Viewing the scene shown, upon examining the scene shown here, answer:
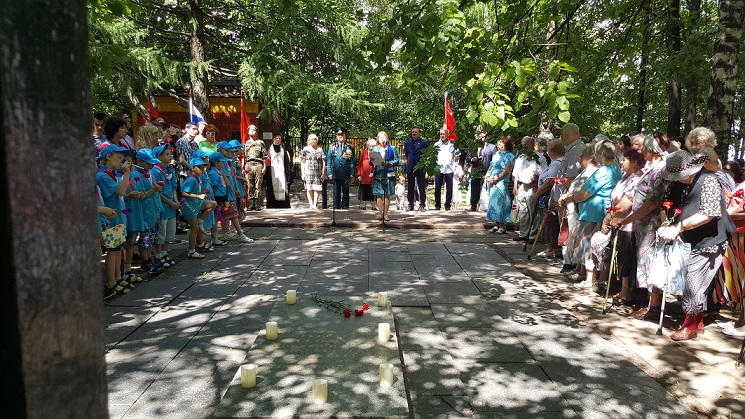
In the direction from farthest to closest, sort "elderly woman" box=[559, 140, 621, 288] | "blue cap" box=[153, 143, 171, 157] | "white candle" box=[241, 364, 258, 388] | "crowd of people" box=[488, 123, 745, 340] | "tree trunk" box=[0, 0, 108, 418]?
"blue cap" box=[153, 143, 171, 157], "elderly woman" box=[559, 140, 621, 288], "crowd of people" box=[488, 123, 745, 340], "white candle" box=[241, 364, 258, 388], "tree trunk" box=[0, 0, 108, 418]

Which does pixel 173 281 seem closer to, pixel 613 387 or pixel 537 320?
pixel 537 320

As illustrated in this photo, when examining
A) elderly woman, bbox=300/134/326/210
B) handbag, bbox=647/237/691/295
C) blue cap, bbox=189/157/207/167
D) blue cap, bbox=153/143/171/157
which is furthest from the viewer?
elderly woman, bbox=300/134/326/210

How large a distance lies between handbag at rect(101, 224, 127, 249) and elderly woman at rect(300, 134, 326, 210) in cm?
756

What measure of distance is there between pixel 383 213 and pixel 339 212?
6.22 ft

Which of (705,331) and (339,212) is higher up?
(339,212)

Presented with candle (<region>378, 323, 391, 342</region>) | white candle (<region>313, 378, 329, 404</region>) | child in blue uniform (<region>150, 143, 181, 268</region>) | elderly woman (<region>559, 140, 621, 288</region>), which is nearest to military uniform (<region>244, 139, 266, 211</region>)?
child in blue uniform (<region>150, 143, 181, 268</region>)

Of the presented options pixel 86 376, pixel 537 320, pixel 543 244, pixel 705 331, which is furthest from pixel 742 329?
pixel 86 376

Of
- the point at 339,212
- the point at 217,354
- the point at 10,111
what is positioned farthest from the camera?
the point at 339,212

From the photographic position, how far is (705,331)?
5250 millimetres

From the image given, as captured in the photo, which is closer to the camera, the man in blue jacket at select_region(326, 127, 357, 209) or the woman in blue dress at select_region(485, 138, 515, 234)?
the woman in blue dress at select_region(485, 138, 515, 234)

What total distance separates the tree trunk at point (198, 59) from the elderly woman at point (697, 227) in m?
11.6

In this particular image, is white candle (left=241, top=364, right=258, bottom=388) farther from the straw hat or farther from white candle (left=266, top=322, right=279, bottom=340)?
the straw hat

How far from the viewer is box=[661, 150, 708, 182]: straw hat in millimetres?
4801

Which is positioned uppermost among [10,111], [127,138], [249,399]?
[127,138]
